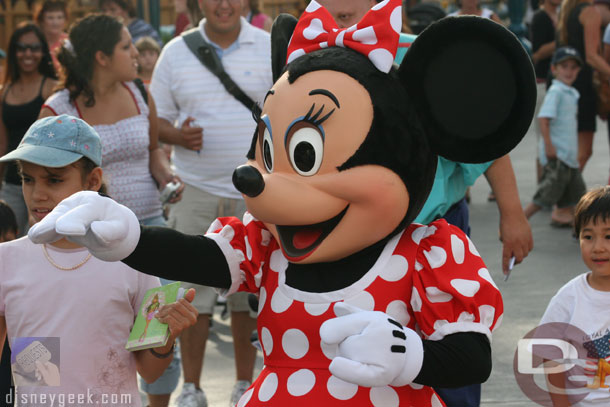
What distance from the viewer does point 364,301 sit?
2.67 m

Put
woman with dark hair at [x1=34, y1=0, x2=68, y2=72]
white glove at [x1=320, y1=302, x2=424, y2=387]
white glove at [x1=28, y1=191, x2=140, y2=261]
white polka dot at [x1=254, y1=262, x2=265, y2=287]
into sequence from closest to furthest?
white glove at [x1=320, y1=302, x2=424, y2=387] < white glove at [x1=28, y1=191, x2=140, y2=261] < white polka dot at [x1=254, y1=262, x2=265, y2=287] < woman with dark hair at [x1=34, y1=0, x2=68, y2=72]

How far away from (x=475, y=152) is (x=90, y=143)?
4.59ft

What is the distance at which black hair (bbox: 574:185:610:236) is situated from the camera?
3.73 m

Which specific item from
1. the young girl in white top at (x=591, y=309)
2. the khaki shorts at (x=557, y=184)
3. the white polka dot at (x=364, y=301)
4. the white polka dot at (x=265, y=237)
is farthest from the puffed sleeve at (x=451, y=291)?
the khaki shorts at (x=557, y=184)

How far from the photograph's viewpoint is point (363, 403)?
2641 mm

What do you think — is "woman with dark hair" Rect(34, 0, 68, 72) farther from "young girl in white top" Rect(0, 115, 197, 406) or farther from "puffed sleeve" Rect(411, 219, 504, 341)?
"puffed sleeve" Rect(411, 219, 504, 341)

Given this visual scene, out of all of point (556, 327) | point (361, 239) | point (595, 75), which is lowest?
point (595, 75)

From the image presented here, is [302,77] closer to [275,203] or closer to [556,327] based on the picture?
[275,203]

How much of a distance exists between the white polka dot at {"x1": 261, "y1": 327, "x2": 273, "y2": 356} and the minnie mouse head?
25 centimetres

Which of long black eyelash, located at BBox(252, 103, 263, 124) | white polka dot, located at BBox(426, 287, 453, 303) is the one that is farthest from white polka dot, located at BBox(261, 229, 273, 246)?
white polka dot, located at BBox(426, 287, 453, 303)

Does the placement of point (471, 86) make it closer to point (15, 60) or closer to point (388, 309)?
point (388, 309)

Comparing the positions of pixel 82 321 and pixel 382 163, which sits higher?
pixel 382 163

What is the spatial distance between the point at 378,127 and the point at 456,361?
65 cm

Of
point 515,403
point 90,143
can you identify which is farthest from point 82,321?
point 515,403
